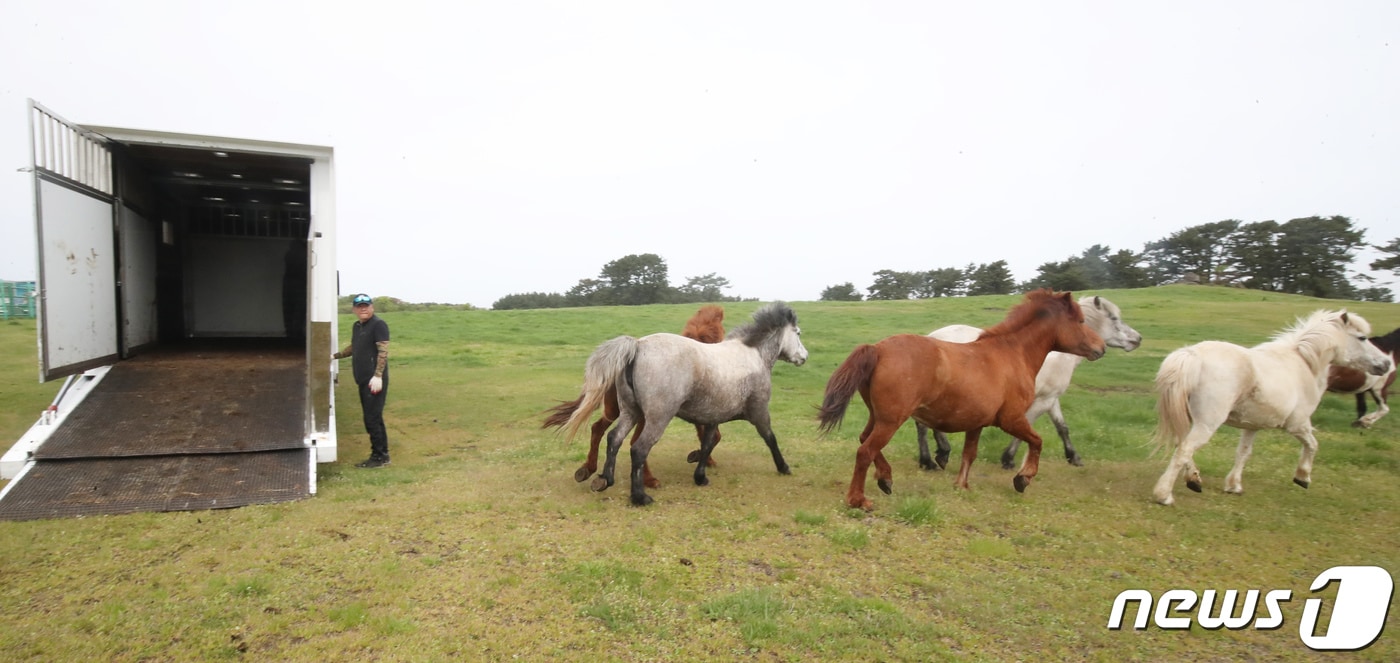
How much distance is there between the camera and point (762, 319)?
669cm

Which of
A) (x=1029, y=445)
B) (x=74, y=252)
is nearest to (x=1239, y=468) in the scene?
(x=1029, y=445)

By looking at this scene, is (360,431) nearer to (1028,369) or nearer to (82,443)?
(82,443)

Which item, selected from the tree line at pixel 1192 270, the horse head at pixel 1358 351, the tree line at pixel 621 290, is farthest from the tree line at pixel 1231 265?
the horse head at pixel 1358 351

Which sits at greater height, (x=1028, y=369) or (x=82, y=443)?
(x=1028, y=369)

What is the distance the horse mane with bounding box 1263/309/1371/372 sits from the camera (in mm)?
6383

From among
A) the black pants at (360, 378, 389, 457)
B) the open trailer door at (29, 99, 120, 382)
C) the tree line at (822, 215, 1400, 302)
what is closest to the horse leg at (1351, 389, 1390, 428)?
the black pants at (360, 378, 389, 457)

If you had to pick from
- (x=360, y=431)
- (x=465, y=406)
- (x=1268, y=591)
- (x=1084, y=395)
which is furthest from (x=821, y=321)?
(x=1268, y=591)

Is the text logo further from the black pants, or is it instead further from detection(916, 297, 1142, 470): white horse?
the black pants

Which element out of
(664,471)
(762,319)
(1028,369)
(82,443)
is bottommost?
(664,471)

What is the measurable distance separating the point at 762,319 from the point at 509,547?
3.24 m

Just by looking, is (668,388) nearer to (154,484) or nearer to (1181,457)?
(154,484)

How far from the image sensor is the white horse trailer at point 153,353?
5379mm

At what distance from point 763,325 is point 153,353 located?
25.5ft

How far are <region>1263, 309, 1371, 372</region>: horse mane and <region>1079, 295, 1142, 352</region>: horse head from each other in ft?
3.80
